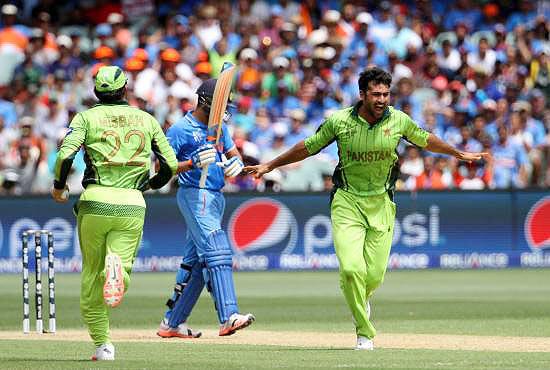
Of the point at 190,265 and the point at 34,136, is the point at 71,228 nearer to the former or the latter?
the point at 34,136

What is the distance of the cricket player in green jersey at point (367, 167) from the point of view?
37.4 feet

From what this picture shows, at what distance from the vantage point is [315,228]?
23172 mm

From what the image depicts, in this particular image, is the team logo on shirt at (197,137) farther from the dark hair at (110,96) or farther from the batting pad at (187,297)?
the dark hair at (110,96)

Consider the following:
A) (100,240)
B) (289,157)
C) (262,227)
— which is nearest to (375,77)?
(289,157)

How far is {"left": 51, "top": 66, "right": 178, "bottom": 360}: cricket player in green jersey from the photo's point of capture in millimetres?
10344

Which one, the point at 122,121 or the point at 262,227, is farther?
the point at 262,227

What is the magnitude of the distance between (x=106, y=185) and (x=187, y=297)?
2.99m

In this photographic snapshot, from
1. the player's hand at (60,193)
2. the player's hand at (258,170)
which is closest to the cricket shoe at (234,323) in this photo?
the player's hand at (258,170)

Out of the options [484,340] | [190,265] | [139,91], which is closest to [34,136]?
[139,91]

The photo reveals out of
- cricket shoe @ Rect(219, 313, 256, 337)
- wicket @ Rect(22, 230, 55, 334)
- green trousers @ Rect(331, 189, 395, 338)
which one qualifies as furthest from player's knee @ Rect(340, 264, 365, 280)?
wicket @ Rect(22, 230, 55, 334)

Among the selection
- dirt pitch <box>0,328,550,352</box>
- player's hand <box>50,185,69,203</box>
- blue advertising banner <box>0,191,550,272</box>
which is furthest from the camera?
blue advertising banner <box>0,191,550,272</box>

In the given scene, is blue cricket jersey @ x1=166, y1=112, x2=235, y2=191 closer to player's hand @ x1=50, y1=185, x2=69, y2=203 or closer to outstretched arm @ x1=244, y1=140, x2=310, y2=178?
outstretched arm @ x1=244, y1=140, x2=310, y2=178

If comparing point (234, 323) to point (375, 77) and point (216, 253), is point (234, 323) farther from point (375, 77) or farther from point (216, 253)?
point (375, 77)

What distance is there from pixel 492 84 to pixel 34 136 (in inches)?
331
